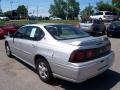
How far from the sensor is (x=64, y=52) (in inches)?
202

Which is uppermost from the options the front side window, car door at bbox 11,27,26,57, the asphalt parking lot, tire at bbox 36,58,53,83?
the front side window

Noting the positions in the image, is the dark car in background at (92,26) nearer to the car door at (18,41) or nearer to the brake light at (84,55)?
the car door at (18,41)

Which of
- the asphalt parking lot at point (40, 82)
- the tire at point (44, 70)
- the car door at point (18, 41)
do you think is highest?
the car door at point (18, 41)

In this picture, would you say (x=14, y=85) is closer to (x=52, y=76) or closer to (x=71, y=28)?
(x=52, y=76)

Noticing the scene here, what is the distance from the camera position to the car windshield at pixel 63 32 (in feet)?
19.5

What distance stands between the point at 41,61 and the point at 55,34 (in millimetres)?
816

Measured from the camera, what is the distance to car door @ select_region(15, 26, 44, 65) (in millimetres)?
6215

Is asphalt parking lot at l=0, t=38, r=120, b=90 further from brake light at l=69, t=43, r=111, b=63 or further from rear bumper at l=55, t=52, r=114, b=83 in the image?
brake light at l=69, t=43, r=111, b=63

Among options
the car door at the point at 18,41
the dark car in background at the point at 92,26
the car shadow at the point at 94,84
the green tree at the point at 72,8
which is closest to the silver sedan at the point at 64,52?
the car door at the point at 18,41

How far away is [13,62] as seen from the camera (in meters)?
8.30

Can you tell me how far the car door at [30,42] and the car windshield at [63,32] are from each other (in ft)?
1.03

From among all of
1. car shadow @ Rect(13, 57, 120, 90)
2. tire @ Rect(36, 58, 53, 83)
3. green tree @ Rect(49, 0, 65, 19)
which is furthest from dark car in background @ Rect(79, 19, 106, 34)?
green tree @ Rect(49, 0, 65, 19)

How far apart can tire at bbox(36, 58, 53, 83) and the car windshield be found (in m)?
0.75

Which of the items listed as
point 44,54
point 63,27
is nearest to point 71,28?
point 63,27
